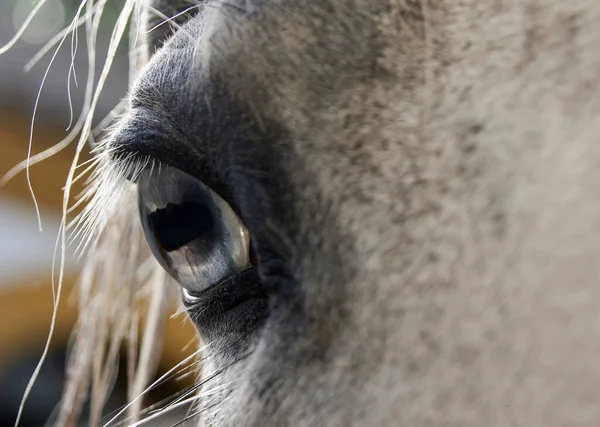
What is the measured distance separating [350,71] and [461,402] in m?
0.19

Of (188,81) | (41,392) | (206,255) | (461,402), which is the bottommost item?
(41,392)

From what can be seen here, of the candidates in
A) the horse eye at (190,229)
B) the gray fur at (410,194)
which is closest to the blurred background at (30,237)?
the horse eye at (190,229)

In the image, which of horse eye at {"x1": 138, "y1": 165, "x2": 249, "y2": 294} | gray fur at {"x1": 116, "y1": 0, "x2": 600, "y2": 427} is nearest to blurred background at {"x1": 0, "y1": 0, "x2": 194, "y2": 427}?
horse eye at {"x1": 138, "y1": 165, "x2": 249, "y2": 294}

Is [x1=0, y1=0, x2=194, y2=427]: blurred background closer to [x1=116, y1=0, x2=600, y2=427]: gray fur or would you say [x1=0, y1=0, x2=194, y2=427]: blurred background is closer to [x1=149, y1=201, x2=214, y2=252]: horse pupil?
[x1=149, y1=201, x2=214, y2=252]: horse pupil

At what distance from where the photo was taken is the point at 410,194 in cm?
40

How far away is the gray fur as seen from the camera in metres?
0.35

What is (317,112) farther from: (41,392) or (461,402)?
(41,392)

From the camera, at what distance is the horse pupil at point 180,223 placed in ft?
1.71

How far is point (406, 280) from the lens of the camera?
39 centimetres

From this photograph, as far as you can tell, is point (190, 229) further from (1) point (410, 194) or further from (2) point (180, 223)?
Answer: (1) point (410, 194)

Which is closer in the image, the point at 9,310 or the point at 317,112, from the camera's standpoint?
the point at 317,112

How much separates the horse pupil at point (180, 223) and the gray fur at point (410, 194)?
4 centimetres

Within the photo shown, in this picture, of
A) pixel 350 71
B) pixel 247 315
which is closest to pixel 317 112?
pixel 350 71

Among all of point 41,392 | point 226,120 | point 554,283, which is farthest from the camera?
point 41,392
